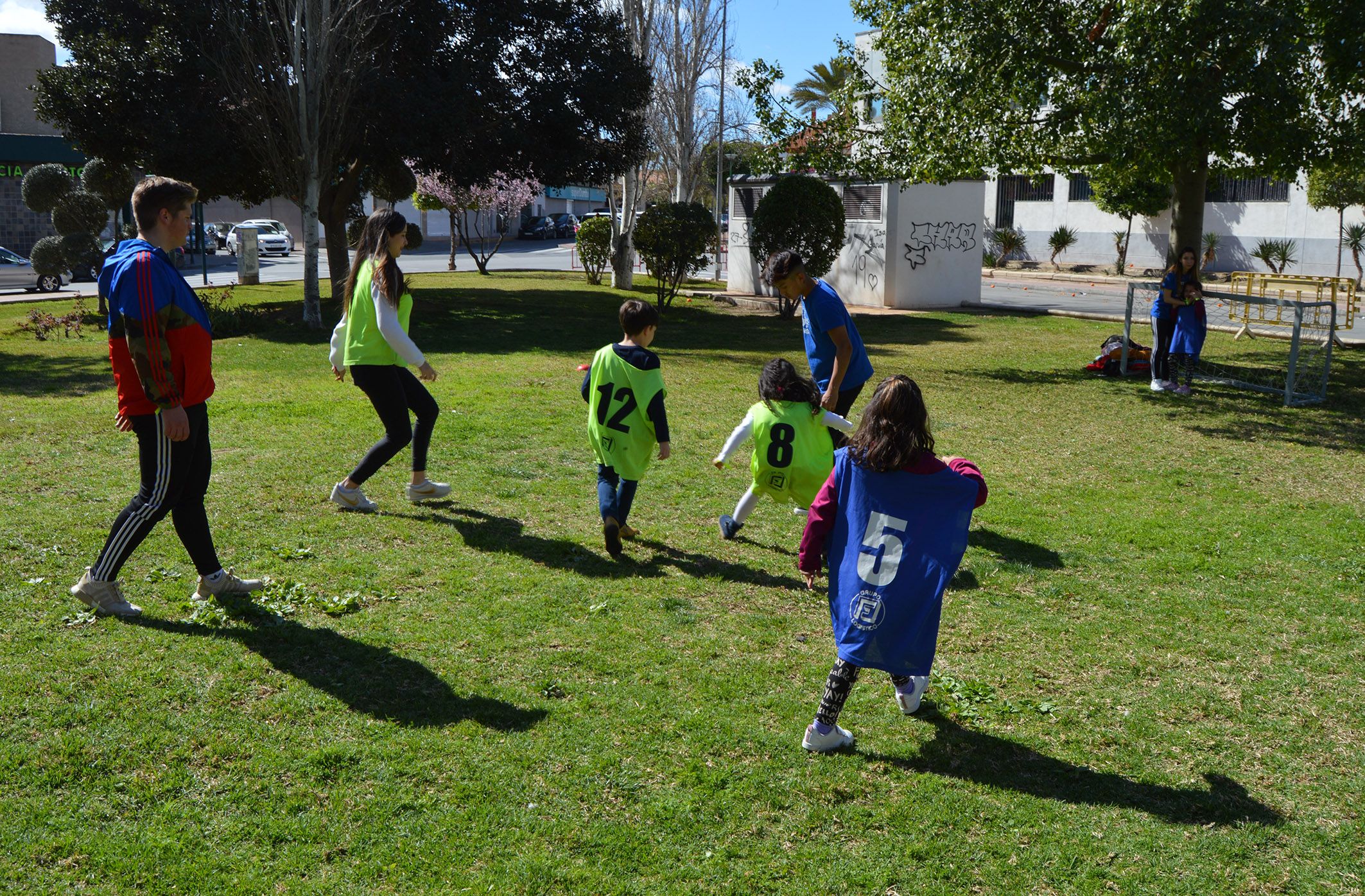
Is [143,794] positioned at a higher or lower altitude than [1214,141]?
lower

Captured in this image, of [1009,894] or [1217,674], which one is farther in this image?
[1217,674]

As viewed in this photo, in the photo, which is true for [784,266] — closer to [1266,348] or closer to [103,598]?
[103,598]

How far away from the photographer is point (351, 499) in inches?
263

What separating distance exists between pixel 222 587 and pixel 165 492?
58 centimetres

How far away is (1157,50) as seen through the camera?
35.2ft

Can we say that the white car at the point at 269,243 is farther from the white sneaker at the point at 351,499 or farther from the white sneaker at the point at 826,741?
the white sneaker at the point at 826,741

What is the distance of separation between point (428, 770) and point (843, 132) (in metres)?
13.1

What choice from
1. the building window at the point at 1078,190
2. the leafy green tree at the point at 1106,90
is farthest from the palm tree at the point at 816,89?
the leafy green tree at the point at 1106,90

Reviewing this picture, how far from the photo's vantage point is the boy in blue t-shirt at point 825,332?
19.0ft

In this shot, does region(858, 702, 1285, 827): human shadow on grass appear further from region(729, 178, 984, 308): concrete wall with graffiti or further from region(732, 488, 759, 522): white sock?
region(729, 178, 984, 308): concrete wall with graffiti

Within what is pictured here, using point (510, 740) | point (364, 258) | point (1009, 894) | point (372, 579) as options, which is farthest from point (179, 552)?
point (1009, 894)

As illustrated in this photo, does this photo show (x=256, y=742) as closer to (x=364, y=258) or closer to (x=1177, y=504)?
(x=364, y=258)

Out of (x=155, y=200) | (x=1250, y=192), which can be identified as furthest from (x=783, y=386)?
(x=1250, y=192)

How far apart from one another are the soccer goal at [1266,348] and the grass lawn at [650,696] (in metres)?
3.78
